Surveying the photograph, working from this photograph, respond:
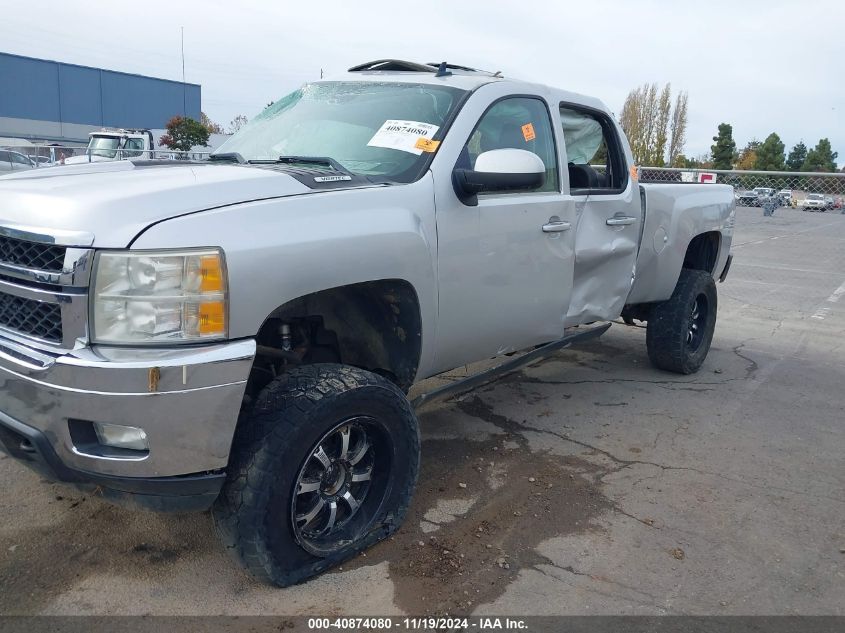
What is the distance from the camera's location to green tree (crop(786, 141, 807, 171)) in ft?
236

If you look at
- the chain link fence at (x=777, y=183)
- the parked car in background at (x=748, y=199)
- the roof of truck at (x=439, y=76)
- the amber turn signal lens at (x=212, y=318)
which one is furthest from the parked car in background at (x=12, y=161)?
the amber turn signal lens at (x=212, y=318)

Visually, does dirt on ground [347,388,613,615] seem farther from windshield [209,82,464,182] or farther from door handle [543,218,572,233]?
windshield [209,82,464,182]

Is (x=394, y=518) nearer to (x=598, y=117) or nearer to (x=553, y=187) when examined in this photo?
(x=553, y=187)

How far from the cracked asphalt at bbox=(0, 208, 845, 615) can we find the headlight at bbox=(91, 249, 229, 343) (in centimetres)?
109

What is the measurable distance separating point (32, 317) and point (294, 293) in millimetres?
888

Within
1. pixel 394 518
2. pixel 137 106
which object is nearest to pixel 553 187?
pixel 394 518

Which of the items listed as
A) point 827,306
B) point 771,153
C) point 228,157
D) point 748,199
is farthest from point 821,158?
point 228,157

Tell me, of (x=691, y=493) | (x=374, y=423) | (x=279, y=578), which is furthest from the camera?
(x=691, y=493)

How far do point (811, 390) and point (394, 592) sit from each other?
4.29 meters

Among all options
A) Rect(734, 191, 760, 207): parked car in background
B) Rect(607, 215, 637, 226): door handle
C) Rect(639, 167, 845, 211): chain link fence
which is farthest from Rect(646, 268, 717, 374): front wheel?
Rect(734, 191, 760, 207): parked car in background

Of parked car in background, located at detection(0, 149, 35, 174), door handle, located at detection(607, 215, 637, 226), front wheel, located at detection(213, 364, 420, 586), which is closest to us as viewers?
front wheel, located at detection(213, 364, 420, 586)

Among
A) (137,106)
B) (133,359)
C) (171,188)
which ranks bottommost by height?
(133,359)

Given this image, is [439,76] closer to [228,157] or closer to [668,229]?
[228,157]

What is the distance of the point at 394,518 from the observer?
3184 millimetres
